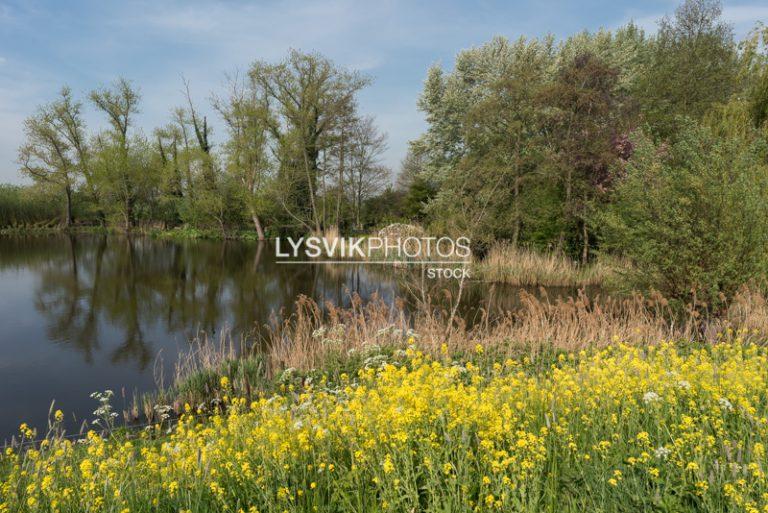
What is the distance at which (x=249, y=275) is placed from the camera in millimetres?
18484

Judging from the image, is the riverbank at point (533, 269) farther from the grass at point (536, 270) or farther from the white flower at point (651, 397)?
the white flower at point (651, 397)

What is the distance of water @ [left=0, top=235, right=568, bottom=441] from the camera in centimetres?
745

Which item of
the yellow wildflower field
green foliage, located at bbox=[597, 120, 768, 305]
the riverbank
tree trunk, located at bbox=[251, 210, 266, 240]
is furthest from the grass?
tree trunk, located at bbox=[251, 210, 266, 240]

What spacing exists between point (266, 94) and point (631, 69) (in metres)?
22.5

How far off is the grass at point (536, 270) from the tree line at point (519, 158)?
3.97 ft

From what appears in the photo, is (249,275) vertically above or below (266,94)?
below

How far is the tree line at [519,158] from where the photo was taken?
912 cm

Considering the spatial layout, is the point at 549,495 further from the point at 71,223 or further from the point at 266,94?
the point at 71,223

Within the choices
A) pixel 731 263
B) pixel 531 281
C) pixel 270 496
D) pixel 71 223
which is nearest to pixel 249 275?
pixel 531 281

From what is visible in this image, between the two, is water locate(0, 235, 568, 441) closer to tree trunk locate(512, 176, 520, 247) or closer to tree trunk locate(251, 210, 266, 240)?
tree trunk locate(512, 176, 520, 247)

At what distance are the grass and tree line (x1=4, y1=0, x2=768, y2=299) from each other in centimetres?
121

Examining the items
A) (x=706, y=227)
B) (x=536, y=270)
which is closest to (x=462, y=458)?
(x=706, y=227)

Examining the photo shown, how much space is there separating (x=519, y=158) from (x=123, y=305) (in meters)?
14.1

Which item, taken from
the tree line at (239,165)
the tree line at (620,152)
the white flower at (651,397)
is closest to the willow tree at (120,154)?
the tree line at (239,165)
